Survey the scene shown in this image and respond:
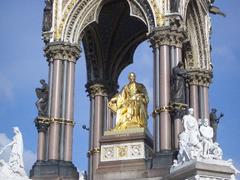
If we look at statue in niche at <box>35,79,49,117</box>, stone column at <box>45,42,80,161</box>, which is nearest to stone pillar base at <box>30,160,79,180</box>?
stone column at <box>45,42,80,161</box>

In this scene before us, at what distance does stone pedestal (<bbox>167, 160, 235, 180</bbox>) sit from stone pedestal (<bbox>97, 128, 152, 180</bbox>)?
3.16 metres

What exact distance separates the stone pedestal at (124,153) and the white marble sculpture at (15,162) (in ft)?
9.24

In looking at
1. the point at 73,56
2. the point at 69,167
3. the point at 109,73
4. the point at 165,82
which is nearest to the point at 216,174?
the point at 165,82

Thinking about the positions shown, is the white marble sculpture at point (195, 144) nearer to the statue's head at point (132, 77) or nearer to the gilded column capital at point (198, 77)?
the statue's head at point (132, 77)

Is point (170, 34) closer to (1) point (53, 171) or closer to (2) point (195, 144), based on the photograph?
(2) point (195, 144)

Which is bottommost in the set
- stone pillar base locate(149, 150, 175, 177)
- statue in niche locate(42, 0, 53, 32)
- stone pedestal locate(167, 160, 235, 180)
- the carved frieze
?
stone pedestal locate(167, 160, 235, 180)

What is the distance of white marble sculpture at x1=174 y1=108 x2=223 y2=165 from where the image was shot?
20375mm

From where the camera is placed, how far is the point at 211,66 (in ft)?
90.6

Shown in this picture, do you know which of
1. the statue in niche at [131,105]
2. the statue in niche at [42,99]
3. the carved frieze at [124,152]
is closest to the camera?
the carved frieze at [124,152]

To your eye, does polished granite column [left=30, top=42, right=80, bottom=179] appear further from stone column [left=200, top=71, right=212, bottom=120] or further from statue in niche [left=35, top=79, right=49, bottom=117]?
stone column [left=200, top=71, right=212, bottom=120]

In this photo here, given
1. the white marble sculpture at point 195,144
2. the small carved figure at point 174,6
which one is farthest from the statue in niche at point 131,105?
the white marble sculpture at point 195,144

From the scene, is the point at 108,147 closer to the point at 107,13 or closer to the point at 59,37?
the point at 59,37

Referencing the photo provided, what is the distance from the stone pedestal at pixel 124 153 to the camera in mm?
23469

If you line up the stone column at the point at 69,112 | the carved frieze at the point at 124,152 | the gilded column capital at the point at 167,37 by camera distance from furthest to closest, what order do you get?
the stone column at the point at 69,112 < the carved frieze at the point at 124,152 < the gilded column capital at the point at 167,37
